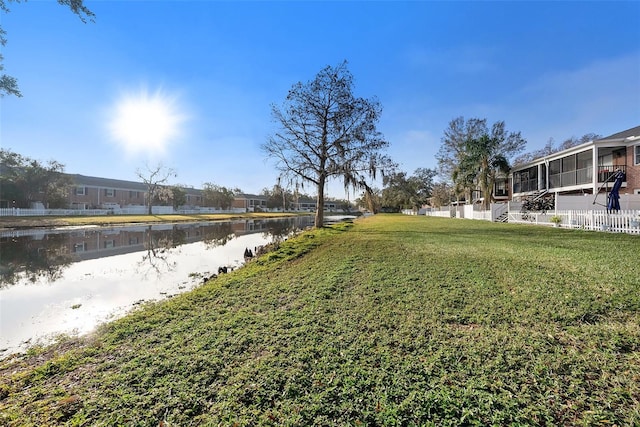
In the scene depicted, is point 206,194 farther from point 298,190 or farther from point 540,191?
point 540,191

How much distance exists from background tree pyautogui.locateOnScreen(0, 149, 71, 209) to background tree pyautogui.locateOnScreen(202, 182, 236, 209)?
88.6 ft

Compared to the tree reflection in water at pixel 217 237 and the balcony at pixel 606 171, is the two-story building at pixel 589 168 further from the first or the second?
the tree reflection in water at pixel 217 237

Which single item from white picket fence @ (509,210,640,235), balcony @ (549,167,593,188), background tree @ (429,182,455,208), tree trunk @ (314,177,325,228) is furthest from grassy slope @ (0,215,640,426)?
background tree @ (429,182,455,208)

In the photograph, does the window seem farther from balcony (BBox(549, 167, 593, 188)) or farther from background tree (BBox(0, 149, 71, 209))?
balcony (BBox(549, 167, 593, 188))

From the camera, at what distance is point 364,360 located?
2715 mm

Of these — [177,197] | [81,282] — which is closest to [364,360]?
[81,282]

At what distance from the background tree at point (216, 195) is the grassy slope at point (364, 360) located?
57462mm

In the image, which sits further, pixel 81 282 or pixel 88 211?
pixel 88 211

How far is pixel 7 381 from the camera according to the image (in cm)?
278

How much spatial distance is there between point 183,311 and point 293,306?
70.1 inches

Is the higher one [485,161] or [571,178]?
[485,161]

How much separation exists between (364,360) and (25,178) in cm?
4215

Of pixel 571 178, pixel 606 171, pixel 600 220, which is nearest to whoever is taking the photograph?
pixel 600 220

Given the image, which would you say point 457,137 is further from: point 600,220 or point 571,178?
point 600,220
